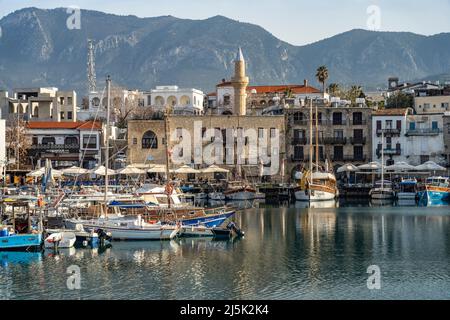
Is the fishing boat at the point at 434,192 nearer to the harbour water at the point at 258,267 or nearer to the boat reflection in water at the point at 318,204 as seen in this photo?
the boat reflection in water at the point at 318,204

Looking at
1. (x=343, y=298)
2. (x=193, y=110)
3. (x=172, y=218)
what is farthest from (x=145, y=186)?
(x=193, y=110)

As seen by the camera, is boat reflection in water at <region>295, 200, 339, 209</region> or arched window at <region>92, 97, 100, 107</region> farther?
arched window at <region>92, 97, 100, 107</region>

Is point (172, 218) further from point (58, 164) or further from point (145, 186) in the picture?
point (58, 164)

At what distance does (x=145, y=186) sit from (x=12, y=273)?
26054 mm

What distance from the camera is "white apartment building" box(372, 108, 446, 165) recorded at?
93438 mm

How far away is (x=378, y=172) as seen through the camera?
91250 millimetres

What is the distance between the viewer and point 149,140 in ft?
310

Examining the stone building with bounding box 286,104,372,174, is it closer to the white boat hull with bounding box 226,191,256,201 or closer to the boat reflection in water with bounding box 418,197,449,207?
the white boat hull with bounding box 226,191,256,201

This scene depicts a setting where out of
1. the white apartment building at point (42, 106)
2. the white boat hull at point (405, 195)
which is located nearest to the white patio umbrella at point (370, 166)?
the white boat hull at point (405, 195)

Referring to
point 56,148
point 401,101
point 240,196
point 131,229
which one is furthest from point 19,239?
point 401,101

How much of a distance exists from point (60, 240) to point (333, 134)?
Answer: 185ft

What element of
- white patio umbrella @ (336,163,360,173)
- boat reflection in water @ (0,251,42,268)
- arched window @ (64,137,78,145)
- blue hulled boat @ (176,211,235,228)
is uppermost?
arched window @ (64,137,78,145)

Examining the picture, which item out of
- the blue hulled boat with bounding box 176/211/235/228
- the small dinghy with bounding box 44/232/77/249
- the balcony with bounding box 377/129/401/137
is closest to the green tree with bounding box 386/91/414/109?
the balcony with bounding box 377/129/401/137

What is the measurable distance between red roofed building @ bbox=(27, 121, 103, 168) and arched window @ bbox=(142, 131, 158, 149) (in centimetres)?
532
